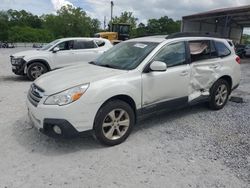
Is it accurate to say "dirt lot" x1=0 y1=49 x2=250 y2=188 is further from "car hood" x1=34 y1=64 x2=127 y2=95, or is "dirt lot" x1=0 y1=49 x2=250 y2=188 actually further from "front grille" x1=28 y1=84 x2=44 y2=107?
"car hood" x1=34 y1=64 x2=127 y2=95

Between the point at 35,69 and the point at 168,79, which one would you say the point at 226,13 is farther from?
the point at 168,79

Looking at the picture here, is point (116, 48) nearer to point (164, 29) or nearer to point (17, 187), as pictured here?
point (17, 187)

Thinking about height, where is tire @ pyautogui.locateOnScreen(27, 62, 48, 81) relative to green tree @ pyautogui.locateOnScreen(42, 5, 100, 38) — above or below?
below

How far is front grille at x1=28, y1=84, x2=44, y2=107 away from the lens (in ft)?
12.6

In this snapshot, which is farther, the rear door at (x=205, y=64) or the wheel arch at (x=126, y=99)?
the rear door at (x=205, y=64)

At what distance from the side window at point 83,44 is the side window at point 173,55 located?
6.01 meters

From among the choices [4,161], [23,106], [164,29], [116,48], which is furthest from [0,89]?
[164,29]

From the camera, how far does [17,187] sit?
3018 millimetres

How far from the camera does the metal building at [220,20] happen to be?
2569cm

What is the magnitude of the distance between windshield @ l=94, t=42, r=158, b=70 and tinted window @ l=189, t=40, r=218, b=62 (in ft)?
3.18

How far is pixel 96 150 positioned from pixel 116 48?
233 cm

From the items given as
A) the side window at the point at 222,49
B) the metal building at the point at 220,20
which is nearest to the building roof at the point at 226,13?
the metal building at the point at 220,20

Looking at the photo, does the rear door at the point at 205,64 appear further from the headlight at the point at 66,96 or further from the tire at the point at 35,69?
the tire at the point at 35,69

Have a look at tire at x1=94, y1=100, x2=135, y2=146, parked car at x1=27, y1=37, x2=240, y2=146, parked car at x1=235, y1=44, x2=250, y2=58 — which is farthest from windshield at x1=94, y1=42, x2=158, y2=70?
parked car at x1=235, y1=44, x2=250, y2=58
